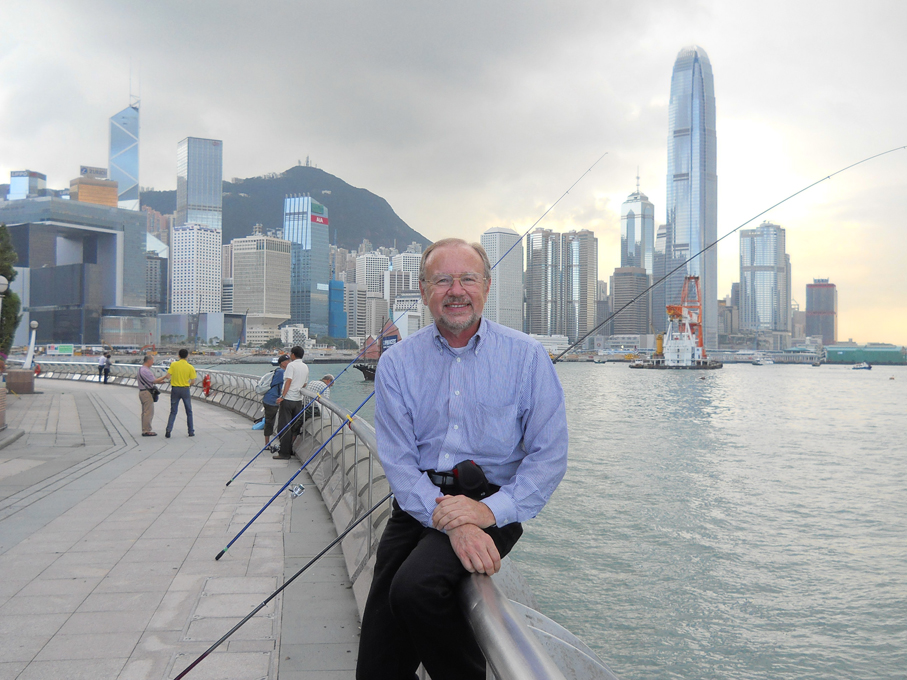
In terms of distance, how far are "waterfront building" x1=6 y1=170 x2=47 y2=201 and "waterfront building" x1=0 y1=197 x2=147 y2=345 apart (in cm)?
3335

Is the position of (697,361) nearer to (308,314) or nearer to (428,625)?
(308,314)

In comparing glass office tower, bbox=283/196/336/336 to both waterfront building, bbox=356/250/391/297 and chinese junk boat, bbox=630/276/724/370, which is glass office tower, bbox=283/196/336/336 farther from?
chinese junk boat, bbox=630/276/724/370

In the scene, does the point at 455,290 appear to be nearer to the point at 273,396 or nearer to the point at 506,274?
the point at 506,274

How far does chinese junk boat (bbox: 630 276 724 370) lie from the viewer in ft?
346

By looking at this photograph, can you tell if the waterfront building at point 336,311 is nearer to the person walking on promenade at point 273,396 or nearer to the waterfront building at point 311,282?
the waterfront building at point 311,282

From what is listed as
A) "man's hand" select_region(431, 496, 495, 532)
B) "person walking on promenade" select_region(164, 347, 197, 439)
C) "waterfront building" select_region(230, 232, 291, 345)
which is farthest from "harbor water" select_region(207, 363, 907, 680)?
"waterfront building" select_region(230, 232, 291, 345)

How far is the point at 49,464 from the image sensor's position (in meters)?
8.70

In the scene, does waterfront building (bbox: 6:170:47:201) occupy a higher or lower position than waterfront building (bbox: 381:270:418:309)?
higher

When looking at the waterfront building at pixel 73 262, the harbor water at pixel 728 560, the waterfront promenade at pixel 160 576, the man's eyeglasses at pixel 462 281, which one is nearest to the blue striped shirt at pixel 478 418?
the man's eyeglasses at pixel 462 281

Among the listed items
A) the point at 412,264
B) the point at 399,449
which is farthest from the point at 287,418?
the point at 399,449

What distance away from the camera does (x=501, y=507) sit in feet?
6.02

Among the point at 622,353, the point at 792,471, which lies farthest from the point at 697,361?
the point at 792,471

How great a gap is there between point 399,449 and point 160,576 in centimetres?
309

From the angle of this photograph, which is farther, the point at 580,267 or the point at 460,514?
the point at 580,267
